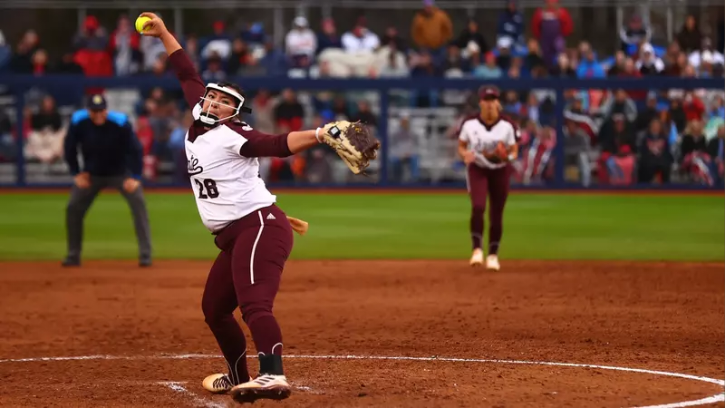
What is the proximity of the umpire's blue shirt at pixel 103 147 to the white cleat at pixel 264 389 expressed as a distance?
8169mm

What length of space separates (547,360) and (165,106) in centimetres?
1859

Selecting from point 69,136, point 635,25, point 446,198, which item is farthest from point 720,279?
point 635,25

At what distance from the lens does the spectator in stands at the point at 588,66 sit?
1021 inches

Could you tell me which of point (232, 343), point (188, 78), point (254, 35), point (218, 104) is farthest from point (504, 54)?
point (218, 104)

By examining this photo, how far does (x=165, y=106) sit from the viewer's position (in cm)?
2606

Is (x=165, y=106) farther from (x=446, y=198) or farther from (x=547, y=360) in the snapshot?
(x=547, y=360)

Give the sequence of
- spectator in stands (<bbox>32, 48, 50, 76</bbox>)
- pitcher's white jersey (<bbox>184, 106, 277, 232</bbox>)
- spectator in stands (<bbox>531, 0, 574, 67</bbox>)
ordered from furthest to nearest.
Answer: spectator in stands (<bbox>32, 48, 50, 76</bbox>) → spectator in stands (<bbox>531, 0, 574, 67</bbox>) → pitcher's white jersey (<bbox>184, 106, 277, 232</bbox>)

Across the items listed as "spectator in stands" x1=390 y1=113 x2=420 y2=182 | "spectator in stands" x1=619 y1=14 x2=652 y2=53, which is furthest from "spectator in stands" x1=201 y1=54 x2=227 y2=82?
"spectator in stands" x1=619 y1=14 x2=652 y2=53

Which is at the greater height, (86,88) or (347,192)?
(86,88)

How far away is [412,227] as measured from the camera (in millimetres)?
19594

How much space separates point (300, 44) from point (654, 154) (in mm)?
7961

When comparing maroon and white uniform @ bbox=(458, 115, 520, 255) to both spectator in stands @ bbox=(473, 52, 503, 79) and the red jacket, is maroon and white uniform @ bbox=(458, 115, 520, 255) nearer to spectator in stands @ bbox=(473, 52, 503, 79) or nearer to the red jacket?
spectator in stands @ bbox=(473, 52, 503, 79)

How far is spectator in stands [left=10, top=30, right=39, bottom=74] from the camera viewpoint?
26109 mm

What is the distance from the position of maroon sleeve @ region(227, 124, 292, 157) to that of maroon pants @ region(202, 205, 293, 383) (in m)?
0.46
